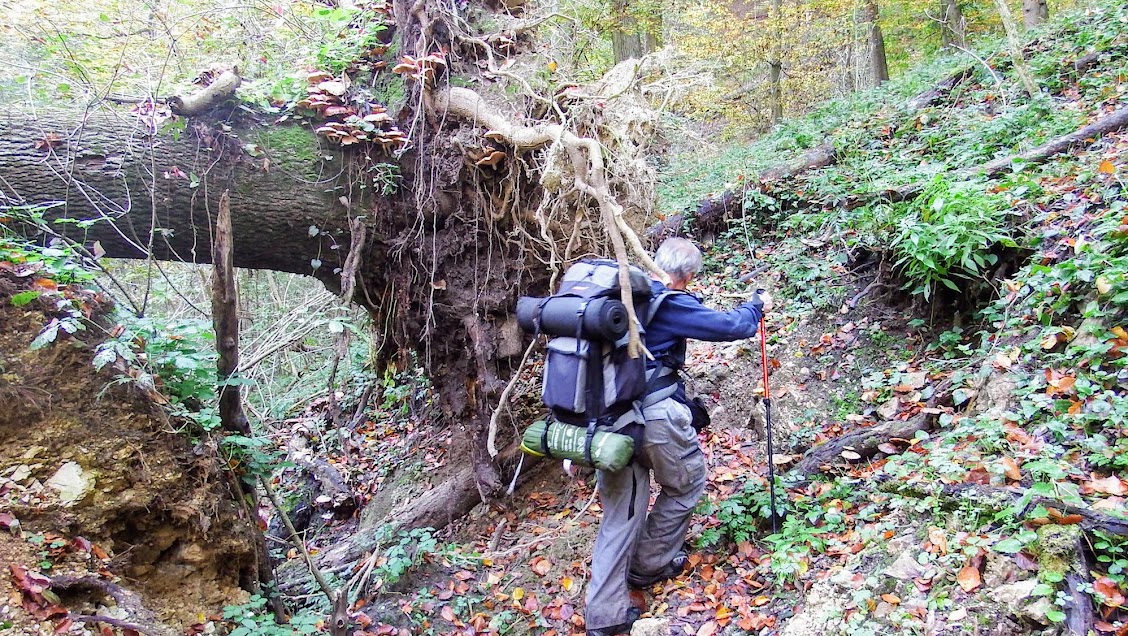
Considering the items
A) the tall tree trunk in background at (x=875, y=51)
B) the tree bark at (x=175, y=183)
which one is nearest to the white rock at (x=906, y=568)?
the tree bark at (x=175, y=183)

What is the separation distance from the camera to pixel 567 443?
396cm

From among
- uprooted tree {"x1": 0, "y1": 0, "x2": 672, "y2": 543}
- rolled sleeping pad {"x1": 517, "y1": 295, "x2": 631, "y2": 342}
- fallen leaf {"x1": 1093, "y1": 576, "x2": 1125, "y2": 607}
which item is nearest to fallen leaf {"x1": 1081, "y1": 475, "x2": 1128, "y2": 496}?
fallen leaf {"x1": 1093, "y1": 576, "x2": 1125, "y2": 607}

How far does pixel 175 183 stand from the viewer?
5164mm

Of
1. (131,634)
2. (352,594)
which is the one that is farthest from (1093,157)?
(131,634)

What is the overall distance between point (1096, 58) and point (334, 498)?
1037cm

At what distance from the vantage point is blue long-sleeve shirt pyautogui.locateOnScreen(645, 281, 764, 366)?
3.84 metres

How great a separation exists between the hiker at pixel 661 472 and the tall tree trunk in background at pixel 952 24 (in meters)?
11.4

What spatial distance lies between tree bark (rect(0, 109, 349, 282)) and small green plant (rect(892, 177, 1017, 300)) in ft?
15.6

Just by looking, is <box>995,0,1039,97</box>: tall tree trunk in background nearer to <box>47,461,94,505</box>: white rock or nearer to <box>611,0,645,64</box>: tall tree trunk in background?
<box>611,0,645,64</box>: tall tree trunk in background

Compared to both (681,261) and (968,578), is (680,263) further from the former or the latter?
(968,578)

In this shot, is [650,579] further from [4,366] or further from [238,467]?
[4,366]

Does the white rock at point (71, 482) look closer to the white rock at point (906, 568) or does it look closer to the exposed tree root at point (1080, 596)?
the white rock at point (906, 568)

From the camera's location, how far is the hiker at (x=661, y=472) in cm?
393

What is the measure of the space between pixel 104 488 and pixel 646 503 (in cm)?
324
